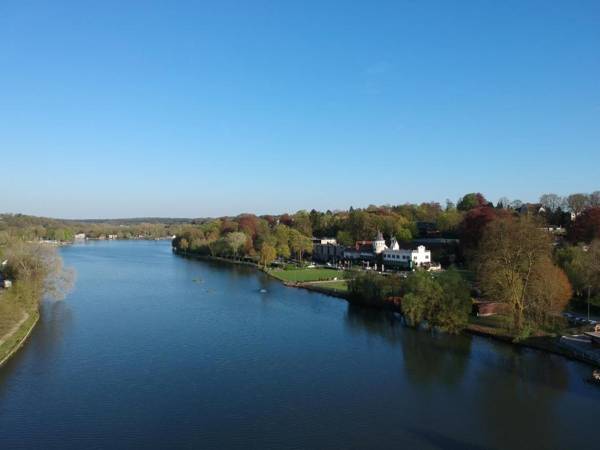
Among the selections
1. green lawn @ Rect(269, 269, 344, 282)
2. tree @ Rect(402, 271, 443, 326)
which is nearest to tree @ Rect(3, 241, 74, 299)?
green lawn @ Rect(269, 269, 344, 282)

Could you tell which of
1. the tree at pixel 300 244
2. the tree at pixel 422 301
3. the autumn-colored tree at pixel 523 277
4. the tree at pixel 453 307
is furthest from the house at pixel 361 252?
the tree at pixel 453 307

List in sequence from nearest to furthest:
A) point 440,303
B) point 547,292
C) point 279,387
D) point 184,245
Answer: point 279,387 < point 547,292 < point 440,303 < point 184,245

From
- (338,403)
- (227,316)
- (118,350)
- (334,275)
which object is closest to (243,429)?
(338,403)

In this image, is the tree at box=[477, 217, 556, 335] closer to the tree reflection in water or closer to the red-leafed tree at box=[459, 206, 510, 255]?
the tree reflection in water

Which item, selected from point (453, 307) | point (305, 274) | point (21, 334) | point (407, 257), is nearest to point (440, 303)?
point (453, 307)

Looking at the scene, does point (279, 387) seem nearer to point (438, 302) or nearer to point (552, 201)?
point (438, 302)

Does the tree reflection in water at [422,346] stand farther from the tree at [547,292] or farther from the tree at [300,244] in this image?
the tree at [300,244]

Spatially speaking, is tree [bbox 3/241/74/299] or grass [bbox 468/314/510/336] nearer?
grass [bbox 468/314/510/336]

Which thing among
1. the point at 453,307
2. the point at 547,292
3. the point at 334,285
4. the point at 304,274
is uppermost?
the point at 547,292
